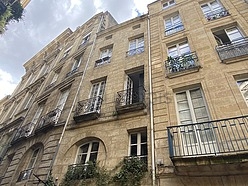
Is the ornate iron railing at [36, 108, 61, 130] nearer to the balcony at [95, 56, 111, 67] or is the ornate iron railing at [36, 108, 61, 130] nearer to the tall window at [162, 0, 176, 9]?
the balcony at [95, 56, 111, 67]

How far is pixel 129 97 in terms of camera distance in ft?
28.0

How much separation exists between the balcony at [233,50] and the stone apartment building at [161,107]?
1.4 inches

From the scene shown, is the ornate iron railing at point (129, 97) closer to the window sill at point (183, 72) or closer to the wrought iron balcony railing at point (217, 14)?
the window sill at point (183, 72)

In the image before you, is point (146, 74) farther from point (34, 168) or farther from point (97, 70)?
point (34, 168)

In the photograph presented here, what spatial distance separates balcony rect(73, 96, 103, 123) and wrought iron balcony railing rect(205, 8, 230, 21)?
23.3ft

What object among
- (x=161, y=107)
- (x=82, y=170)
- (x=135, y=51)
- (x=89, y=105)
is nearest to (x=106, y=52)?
(x=135, y=51)

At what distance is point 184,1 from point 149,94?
795 centimetres

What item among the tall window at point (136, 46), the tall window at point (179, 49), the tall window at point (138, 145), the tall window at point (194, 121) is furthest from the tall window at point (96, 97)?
the tall window at point (179, 49)

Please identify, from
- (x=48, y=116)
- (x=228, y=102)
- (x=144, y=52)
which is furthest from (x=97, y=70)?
(x=228, y=102)

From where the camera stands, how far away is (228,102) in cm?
604

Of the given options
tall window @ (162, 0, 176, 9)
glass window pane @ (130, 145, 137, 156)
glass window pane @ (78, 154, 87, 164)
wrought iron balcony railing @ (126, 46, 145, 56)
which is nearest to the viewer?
glass window pane @ (130, 145, 137, 156)

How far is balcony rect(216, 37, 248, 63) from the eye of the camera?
7.11 metres

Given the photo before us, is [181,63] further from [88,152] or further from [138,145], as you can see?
[88,152]

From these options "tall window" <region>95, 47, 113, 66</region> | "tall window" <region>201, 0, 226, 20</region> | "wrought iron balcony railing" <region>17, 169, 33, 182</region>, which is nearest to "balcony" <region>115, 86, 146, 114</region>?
"tall window" <region>95, 47, 113, 66</region>
